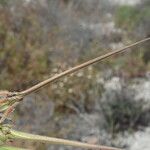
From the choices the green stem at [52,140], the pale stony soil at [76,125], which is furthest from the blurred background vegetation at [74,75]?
the green stem at [52,140]

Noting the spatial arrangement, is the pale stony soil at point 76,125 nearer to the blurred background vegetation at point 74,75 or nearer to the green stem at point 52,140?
→ the blurred background vegetation at point 74,75

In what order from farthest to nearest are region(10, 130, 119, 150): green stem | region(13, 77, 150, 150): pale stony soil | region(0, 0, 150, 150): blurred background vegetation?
region(0, 0, 150, 150): blurred background vegetation → region(13, 77, 150, 150): pale stony soil → region(10, 130, 119, 150): green stem

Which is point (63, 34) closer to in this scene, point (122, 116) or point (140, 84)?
point (140, 84)

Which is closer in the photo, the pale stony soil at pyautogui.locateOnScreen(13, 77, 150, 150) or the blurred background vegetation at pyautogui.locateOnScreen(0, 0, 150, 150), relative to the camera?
the pale stony soil at pyautogui.locateOnScreen(13, 77, 150, 150)

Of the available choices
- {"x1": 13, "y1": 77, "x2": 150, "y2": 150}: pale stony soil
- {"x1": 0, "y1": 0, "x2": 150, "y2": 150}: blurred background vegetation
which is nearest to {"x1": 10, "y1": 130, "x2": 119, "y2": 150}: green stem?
{"x1": 0, "y1": 0, "x2": 150, "y2": 150}: blurred background vegetation

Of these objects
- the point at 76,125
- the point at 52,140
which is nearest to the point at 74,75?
the point at 76,125

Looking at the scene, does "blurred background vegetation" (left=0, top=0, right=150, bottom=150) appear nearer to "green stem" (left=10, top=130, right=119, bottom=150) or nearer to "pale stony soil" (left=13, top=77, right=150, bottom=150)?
"pale stony soil" (left=13, top=77, right=150, bottom=150)

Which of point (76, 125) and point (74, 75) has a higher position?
point (74, 75)

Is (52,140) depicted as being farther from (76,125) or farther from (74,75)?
(74,75)

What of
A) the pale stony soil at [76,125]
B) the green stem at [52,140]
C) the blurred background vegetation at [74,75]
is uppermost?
the blurred background vegetation at [74,75]
